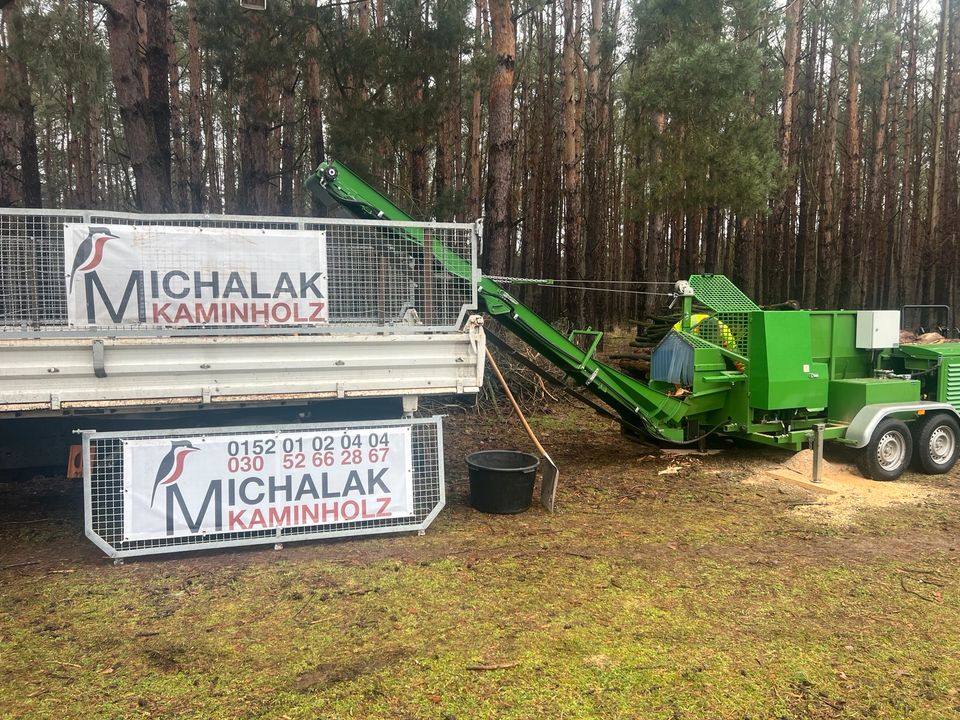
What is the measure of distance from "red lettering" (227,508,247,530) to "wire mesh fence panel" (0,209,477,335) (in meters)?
1.27

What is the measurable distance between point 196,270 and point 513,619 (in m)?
3.03

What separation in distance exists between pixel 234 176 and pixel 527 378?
18.7 metres

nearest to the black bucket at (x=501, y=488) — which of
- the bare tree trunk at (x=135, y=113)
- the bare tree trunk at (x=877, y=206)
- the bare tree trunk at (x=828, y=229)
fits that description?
the bare tree trunk at (x=135, y=113)

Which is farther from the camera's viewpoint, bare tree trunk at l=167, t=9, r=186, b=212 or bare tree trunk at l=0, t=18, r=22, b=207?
bare tree trunk at l=167, t=9, r=186, b=212

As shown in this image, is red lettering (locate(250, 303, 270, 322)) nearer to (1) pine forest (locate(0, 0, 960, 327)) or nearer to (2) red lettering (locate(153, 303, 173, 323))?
(2) red lettering (locate(153, 303, 173, 323))

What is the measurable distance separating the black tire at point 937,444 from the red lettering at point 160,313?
7.40 meters

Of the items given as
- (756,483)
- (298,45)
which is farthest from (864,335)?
(298,45)

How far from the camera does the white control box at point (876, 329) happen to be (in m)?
7.82

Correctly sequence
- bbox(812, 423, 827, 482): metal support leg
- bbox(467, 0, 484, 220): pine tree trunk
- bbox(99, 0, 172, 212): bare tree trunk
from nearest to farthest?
bbox(812, 423, 827, 482): metal support leg
bbox(99, 0, 172, 212): bare tree trunk
bbox(467, 0, 484, 220): pine tree trunk

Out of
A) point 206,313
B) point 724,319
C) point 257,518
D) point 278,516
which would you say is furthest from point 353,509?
point 724,319

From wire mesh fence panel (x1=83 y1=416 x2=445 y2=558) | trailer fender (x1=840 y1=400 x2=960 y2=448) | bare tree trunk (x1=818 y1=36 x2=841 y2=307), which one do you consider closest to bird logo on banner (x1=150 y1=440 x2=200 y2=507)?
wire mesh fence panel (x1=83 y1=416 x2=445 y2=558)

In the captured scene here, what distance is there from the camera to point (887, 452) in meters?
7.15

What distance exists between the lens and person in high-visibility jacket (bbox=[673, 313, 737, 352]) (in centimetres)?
740

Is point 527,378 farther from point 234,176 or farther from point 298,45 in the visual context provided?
point 234,176
